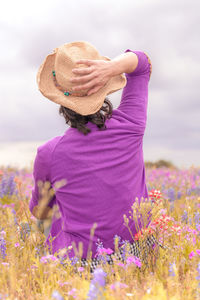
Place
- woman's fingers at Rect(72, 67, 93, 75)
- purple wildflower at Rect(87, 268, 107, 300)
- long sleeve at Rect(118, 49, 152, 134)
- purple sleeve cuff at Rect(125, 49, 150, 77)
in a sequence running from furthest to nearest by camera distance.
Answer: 1. purple sleeve cuff at Rect(125, 49, 150, 77)
2. long sleeve at Rect(118, 49, 152, 134)
3. woman's fingers at Rect(72, 67, 93, 75)
4. purple wildflower at Rect(87, 268, 107, 300)

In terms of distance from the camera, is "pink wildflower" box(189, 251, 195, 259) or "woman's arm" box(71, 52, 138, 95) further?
"pink wildflower" box(189, 251, 195, 259)

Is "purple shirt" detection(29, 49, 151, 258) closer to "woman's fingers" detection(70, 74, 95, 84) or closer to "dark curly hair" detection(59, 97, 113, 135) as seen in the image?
"dark curly hair" detection(59, 97, 113, 135)

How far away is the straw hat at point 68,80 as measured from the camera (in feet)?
8.98

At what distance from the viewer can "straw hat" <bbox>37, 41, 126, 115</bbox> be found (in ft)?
8.98

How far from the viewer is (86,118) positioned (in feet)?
9.29

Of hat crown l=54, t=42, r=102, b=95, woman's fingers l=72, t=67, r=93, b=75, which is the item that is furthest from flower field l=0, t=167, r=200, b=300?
woman's fingers l=72, t=67, r=93, b=75

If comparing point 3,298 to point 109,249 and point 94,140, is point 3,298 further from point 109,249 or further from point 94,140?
point 94,140

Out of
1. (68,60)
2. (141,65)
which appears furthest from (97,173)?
(141,65)

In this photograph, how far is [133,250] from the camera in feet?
9.85

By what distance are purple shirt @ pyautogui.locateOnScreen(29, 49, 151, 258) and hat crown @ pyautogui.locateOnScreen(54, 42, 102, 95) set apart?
0.34m

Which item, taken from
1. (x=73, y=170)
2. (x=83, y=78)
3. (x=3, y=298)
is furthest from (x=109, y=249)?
(x=83, y=78)

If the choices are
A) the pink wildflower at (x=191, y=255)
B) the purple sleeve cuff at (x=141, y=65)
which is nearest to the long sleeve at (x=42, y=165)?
the purple sleeve cuff at (x=141, y=65)

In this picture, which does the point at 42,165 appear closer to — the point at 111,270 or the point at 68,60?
the point at 68,60

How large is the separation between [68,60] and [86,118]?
1.40 ft
